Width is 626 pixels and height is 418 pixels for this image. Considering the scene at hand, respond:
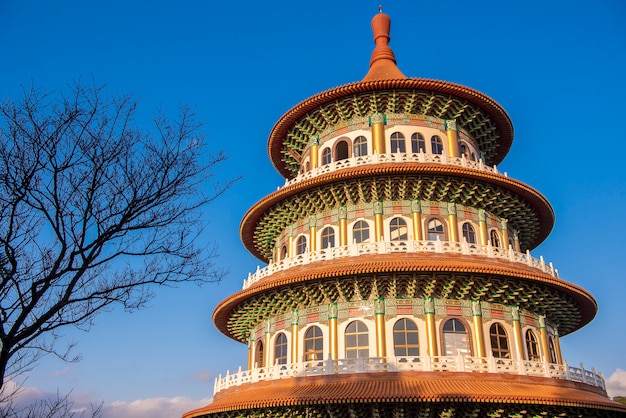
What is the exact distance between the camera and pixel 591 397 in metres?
19.6

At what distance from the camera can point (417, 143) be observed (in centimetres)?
2655

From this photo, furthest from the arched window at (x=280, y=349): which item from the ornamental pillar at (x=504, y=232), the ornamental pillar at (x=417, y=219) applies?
the ornamental pillar at (x=504, y=232)

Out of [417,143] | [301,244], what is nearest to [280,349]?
[301,244]

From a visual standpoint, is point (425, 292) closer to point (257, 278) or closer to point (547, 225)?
point (257, 278)

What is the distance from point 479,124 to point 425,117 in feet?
10.2

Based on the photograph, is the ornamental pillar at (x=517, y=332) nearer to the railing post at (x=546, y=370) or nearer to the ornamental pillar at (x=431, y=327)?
the railing post at (x=546, y=370)

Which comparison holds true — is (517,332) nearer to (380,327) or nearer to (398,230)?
(380,327)

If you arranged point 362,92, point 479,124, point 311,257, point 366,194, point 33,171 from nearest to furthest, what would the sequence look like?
point 33,171 → point 311,257 → point 366,194 → point 362,92 → point 479,124

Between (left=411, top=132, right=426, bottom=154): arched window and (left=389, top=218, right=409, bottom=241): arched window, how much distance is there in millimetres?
3916

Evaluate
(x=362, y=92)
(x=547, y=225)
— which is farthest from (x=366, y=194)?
(x=547, y=225)

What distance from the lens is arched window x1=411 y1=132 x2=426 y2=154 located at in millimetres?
26375

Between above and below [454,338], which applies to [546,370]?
below

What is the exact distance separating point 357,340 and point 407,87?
1173cm

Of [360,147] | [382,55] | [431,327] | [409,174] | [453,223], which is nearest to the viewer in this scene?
[431,327]
